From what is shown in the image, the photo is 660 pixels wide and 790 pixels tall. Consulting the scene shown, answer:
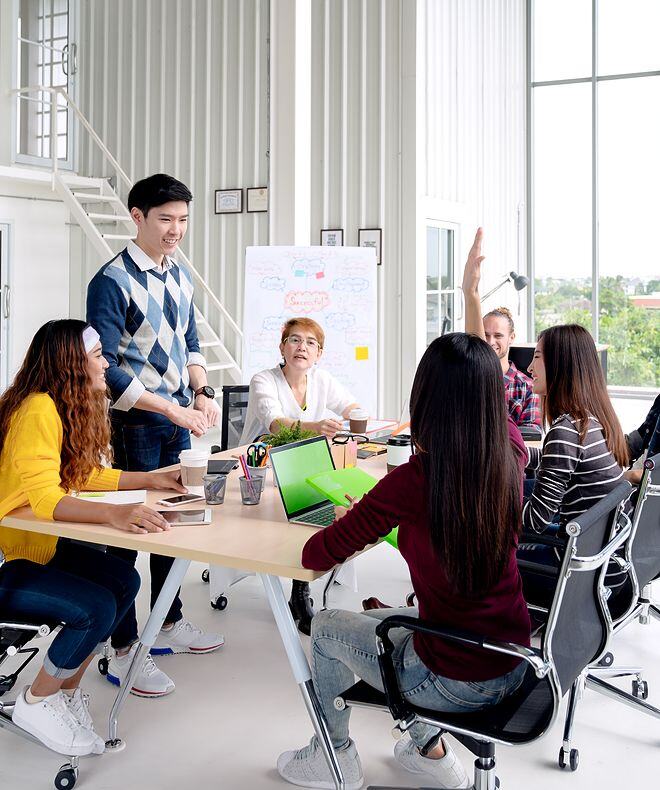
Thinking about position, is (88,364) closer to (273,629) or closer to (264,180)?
(273,629)

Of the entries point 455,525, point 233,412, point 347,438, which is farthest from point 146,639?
point 233,412

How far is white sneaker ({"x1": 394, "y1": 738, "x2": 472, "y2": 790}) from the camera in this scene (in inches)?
91.2

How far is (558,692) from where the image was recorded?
1.78m

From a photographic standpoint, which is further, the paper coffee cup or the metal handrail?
the metal handrail

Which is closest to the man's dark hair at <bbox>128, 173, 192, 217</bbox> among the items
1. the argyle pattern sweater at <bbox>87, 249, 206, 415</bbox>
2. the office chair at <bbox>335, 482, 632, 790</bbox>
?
the argyle pattern sweater at <bbox>87, 249, 206, 415</bbox>

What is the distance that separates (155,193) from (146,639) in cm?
151

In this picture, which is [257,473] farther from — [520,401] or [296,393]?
[520,401]

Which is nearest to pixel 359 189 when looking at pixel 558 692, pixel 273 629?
pixel 273 629

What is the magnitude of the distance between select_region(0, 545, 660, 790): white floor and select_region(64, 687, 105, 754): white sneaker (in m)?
0.04

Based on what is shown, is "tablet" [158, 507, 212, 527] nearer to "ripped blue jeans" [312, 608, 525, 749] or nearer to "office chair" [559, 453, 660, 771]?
"ripped blue jeans" [312, 608, 525, 749]

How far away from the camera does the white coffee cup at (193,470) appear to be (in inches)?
106

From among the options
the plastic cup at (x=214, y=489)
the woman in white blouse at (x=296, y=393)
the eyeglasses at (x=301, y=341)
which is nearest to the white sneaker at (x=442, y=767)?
the plastic cup at (x=214, y=489)

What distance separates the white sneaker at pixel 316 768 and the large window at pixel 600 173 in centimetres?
900

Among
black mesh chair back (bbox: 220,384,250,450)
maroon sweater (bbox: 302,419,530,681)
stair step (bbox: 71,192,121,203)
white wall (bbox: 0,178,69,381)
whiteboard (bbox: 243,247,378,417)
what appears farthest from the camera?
white wall (bbox: 0,178,69,381)
